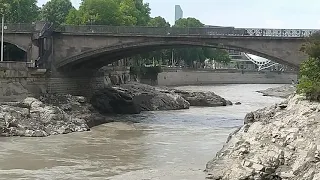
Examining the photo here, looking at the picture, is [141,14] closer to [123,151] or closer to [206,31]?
[206,31]

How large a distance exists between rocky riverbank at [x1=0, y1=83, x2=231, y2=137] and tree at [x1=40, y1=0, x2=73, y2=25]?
36264 millimetres

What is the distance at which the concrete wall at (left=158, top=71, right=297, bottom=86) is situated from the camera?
110 m

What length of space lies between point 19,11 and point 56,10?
56.5ft

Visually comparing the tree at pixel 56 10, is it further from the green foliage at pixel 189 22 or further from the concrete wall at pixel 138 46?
the concrete wall at pixel 138 46

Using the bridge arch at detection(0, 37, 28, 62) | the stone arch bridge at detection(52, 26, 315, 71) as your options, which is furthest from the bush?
the bridge arch at detection(0, 37, 28, 62)

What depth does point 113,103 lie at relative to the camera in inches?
2288

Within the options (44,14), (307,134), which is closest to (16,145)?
(307,134)

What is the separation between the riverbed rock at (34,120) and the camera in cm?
3922

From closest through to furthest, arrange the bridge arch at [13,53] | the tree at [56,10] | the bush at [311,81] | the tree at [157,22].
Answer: the bush at [311,81] → the bridge arch at [13,53] → the tree at [56,10] → the tree at [157,22]

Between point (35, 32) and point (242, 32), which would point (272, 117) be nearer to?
point (242, 32)

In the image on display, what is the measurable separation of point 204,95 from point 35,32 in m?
25.9

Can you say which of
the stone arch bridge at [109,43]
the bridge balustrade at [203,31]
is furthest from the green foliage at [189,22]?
the bridge balustrade at [203,31]

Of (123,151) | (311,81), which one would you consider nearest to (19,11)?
(123,151)

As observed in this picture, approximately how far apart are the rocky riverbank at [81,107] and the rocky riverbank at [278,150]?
59.3 ft
